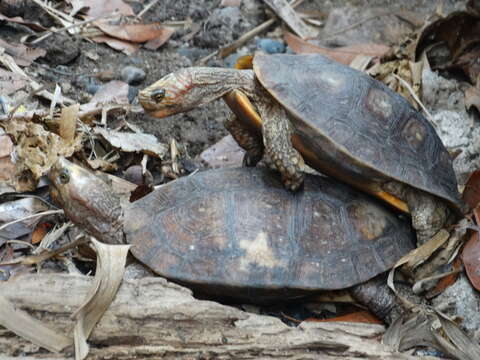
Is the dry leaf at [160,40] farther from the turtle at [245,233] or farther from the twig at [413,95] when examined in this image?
the turtle at [245,233]

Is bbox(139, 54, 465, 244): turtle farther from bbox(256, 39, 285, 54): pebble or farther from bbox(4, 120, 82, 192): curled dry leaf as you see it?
bbox(256, 39, 285, 54): pebble

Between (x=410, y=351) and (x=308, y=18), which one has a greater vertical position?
(x=308, y=18)

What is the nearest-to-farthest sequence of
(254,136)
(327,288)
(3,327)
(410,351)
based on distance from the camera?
(3,327)
(410,351)
(327,288)
(254,136)

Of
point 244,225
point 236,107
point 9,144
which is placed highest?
point 236,107

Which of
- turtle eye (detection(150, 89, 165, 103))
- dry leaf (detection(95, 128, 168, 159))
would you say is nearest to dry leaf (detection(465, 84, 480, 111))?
dry leaf (detection(95, 128, 168, 159))

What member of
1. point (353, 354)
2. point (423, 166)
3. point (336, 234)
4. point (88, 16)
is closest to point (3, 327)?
point (353, 354)

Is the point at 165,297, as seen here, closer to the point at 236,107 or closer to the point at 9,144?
the point at 236,107

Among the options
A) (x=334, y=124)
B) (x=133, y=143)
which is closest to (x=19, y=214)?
(x=133, y=143)
